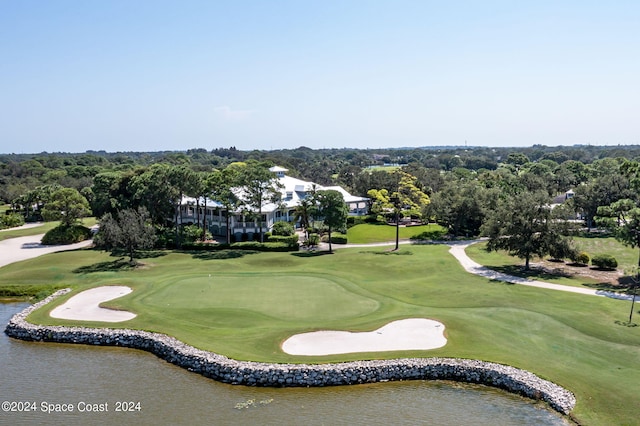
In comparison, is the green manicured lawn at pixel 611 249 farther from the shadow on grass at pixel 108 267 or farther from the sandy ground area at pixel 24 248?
the sandy ground area at pixel 24 248

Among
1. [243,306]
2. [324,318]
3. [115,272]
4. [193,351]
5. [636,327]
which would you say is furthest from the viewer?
[115,272]

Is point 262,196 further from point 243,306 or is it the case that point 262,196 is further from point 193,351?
point 193,351

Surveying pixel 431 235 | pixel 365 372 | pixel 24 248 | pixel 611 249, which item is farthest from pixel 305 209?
pixel 365 372

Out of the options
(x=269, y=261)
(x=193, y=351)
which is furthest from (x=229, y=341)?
(x=269, y=261)

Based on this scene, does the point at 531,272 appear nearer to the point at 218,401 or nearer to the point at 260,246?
the point at 260,246

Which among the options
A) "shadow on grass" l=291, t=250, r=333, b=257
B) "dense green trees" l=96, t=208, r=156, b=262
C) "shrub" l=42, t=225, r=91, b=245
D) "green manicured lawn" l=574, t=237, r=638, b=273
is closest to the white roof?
"shadow on grass" l=291, t=250, r=333, b=257
